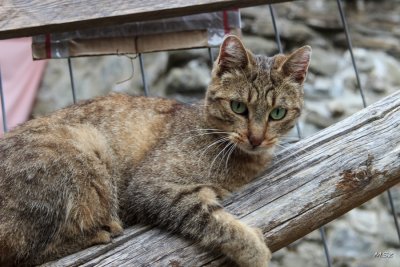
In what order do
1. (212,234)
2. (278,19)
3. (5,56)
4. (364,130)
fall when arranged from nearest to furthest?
(212,234) → (364,130) → (5,56) → (278,19)

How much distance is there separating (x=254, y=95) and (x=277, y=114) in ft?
0.49

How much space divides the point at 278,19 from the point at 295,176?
12.7 feet

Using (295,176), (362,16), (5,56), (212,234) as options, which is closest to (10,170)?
(212,234)

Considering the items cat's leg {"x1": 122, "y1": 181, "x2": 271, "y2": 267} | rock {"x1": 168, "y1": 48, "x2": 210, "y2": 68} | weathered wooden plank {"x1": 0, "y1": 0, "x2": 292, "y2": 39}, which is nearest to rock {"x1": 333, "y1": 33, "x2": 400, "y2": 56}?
rock {"x1": 168, "y1": 48, "x2": 210, "y2": 68}

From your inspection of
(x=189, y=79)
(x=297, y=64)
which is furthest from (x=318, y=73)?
(x=297, y=64)

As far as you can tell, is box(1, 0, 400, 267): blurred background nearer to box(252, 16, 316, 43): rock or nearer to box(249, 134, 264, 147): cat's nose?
box(252, 16, 316, 43): rock

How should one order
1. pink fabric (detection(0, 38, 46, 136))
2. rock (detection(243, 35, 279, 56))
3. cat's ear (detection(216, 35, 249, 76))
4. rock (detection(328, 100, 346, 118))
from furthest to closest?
rock (detection(243, 35, 279, 56)) → rock (detection(328, 100, 346, 118)) → pink fabric (detection(0, 38, 46, 136)) → cat's ear (detection(216, 35, 249, 76))

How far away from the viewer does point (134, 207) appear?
289 cm

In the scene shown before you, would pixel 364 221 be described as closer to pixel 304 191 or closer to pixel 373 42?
pixel 373 42

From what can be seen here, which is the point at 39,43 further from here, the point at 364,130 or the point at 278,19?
the point at 278,19

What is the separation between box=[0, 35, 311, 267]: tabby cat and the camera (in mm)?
2637

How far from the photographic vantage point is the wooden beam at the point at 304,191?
2.65 meters

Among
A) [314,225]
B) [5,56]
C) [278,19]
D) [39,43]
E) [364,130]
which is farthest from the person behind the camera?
[278,19]

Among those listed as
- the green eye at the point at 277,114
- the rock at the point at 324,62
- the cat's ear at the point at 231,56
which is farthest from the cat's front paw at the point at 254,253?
the rock at the point at 324,62
